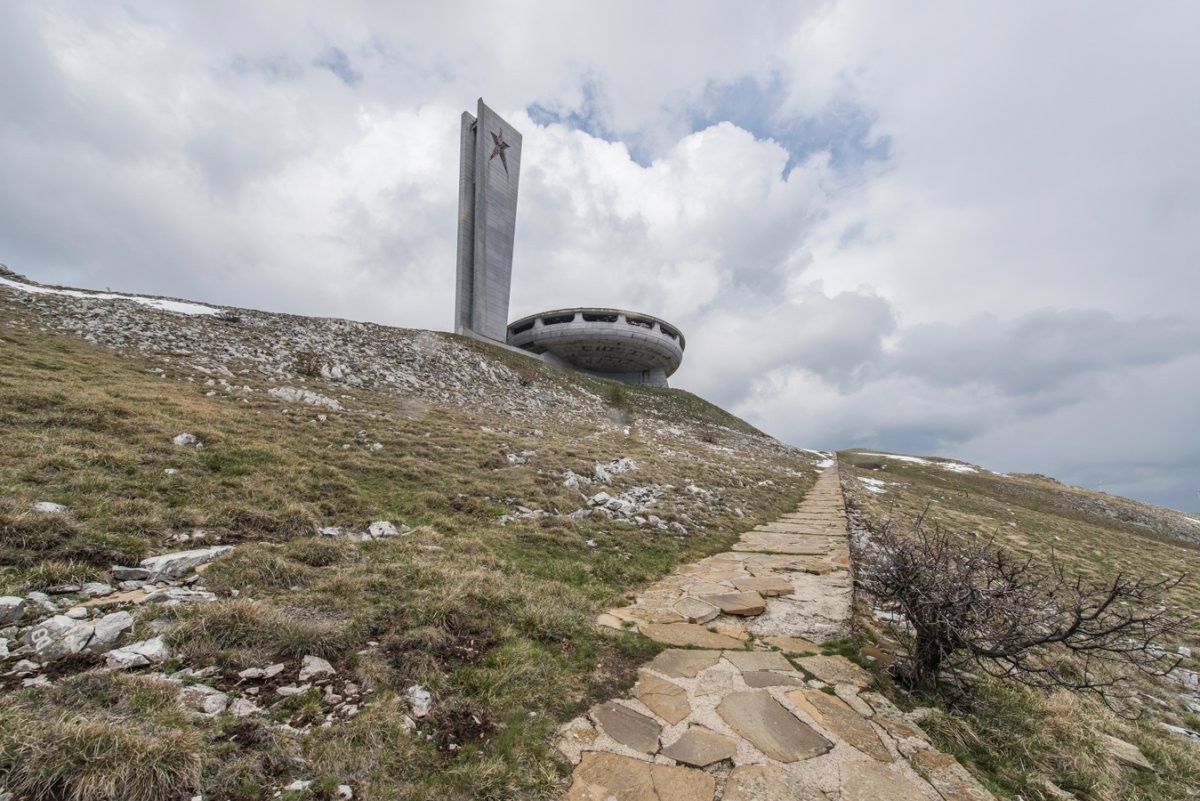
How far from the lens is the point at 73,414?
10.1 metres

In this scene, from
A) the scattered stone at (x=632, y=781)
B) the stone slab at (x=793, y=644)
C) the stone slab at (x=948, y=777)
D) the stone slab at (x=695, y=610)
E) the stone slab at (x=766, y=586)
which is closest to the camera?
the scattered stone at (x=632, y=781)

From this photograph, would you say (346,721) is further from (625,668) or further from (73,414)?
(73,414)

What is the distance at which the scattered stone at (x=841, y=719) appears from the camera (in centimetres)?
412

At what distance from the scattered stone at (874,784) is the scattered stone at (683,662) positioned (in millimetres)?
1749

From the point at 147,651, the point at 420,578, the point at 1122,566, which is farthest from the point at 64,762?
the point at 1122,566

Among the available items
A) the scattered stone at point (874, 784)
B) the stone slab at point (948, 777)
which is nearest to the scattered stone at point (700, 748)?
the scattered stone at point (874, 784)

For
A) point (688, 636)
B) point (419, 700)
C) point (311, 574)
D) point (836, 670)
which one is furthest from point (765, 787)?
point (311, 574)

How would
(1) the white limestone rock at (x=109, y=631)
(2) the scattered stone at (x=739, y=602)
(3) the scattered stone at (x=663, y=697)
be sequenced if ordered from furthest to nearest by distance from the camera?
(2) the scattered stone at (x=739, y=602), (3) the scattered stone at (x=663, y=697), (1) the white limestone rock at (x=109, y=631)

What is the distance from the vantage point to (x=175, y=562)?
5.63 meters

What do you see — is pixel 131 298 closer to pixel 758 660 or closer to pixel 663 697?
pixel 663 697

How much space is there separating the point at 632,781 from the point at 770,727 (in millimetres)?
1547

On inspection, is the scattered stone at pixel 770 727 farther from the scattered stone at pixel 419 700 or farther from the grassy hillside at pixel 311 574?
the scattered stone at pixel 419 700

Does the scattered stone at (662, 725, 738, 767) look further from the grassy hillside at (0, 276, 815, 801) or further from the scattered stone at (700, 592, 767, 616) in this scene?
the scattered stone at (700, 592, 767, 616)

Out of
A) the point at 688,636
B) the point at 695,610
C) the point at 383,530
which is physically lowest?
the point at 688,636
